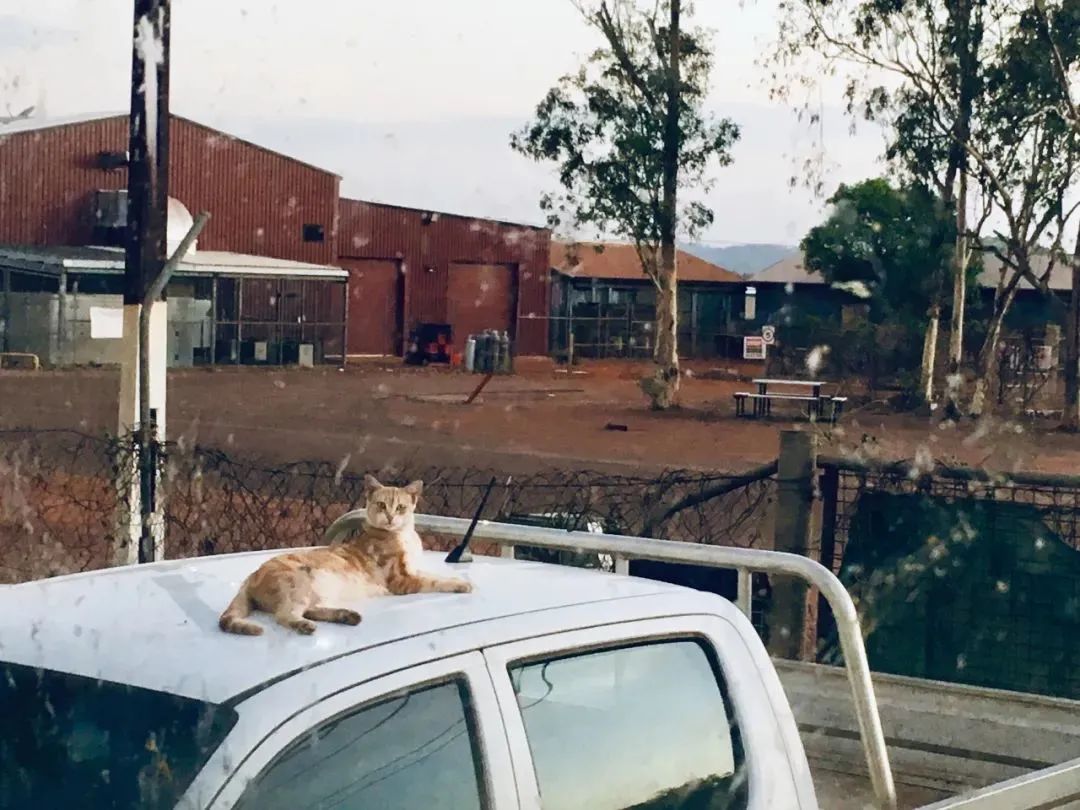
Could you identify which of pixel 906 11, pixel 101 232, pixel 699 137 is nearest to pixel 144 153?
pixel 906 11

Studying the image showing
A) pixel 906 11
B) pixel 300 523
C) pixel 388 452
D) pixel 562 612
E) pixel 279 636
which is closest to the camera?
pixel 279 636

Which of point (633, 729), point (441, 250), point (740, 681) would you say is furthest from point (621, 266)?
point (633, 729)

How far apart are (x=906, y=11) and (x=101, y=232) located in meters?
22.3

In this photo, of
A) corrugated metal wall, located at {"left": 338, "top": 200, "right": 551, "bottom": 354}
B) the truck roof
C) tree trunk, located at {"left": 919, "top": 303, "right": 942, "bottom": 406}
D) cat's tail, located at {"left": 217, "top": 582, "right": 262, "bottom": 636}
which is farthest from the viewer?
corrugated metal wall, located at {"left": 338, "top": 200, "right": 551, "bottom": 354}

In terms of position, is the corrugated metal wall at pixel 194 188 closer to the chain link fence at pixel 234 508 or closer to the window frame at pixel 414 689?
the chain link fence at pixel 234 508

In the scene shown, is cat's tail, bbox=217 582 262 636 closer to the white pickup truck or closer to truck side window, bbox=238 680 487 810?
the white pickup truck

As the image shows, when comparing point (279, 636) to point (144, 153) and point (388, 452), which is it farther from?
point (388, 452)

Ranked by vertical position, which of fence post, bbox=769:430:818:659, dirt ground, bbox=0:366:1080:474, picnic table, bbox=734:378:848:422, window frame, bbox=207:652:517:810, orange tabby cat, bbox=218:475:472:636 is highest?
orange tabby cat, bbox=218:475:472:636

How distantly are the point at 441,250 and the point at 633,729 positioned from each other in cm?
5168

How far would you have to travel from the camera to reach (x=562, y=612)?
2645 millimetres

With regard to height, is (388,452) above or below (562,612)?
below

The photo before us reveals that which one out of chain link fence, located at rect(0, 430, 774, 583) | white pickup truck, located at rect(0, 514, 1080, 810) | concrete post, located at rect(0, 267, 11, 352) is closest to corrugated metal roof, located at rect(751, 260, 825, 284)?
concrete post, located at rect(0, 267, 11, 352)

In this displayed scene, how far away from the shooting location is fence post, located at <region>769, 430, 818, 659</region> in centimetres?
689

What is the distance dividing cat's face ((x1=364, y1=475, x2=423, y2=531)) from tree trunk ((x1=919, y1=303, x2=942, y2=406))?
122 feet
